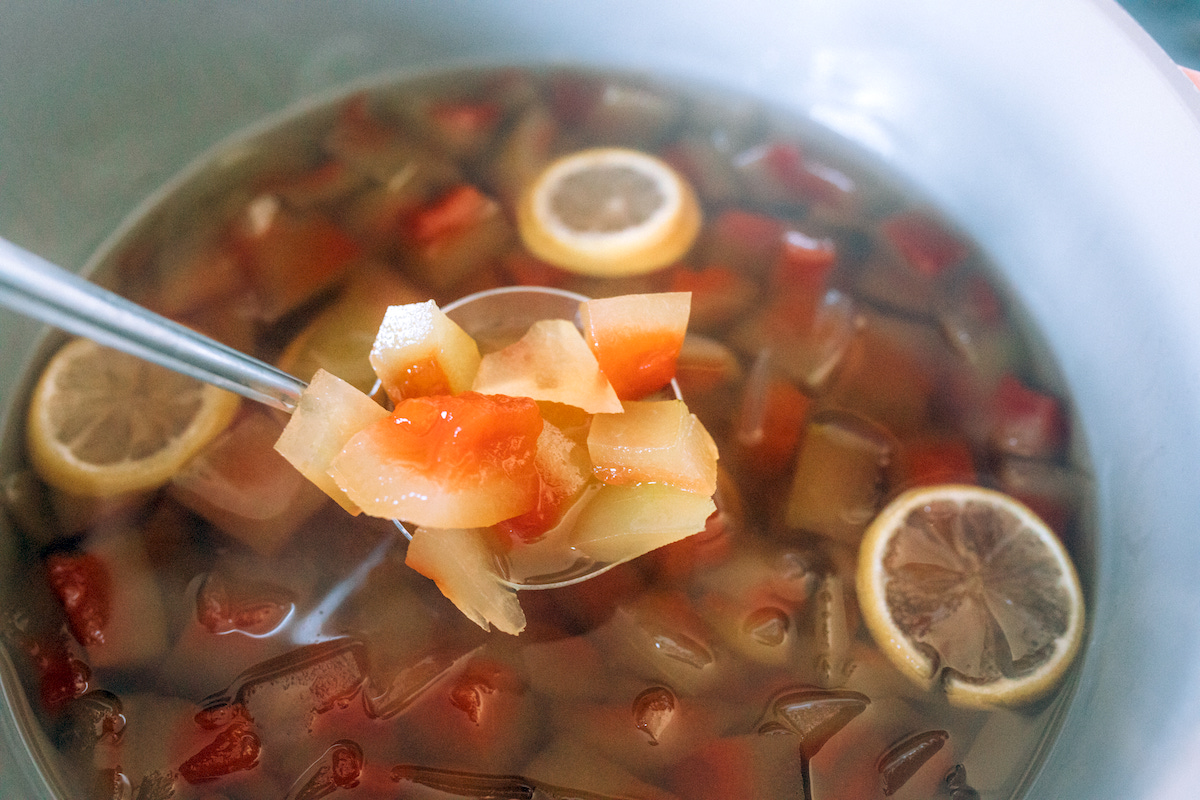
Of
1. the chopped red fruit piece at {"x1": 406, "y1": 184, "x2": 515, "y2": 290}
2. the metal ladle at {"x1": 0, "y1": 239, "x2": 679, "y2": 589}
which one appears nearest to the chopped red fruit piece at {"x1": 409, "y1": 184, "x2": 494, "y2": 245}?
the chopped red fruit piece at {"x1": 406, "y1": 184, "x2": 515, "y2": 290}

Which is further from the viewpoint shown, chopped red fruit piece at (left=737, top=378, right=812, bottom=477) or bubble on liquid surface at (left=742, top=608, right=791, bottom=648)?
chopped red fruit piece at (left=737, top=378, right=812, bottom=477)

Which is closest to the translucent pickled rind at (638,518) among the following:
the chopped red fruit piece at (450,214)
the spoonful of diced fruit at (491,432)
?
the spoonful of diced fruit at (491,432)

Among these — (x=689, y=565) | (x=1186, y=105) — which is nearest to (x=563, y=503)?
(x=689, y=565)

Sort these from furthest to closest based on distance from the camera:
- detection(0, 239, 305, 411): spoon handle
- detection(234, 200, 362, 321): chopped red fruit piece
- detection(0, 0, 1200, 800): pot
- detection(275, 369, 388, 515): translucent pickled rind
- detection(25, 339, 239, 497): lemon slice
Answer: detection(234, 200, 362, 321): chopped red fruit piece
detection(25, 339, 239, 497): lemon slice
detection(0, 0, 1200, 800): pot
detection(275, 369, 388, 515): translucent pickled rind
detection(0, 239, 305, 411): spoon handle

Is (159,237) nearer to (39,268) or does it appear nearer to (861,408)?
(39,268)

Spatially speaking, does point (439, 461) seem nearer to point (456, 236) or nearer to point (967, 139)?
point (456, 236)

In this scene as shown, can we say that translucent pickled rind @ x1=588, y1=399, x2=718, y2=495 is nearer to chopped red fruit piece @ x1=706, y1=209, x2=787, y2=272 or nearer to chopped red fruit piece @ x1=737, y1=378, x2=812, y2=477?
chopped red fruit piece @ x1=737, y1=378, x2=812, y2=477

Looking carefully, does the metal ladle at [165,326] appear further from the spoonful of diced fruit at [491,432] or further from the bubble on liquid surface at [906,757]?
the bubble on liquid surface at [906,757]
